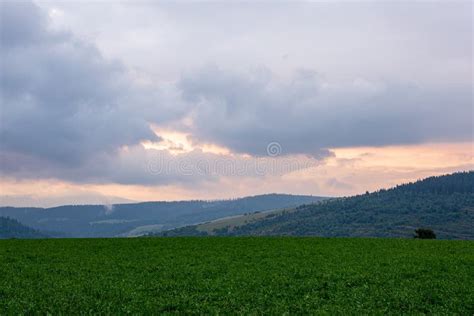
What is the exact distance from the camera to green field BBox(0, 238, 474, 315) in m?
26.6

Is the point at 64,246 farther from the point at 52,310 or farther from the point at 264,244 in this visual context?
the point at 52,310

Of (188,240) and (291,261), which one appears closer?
(291,261)

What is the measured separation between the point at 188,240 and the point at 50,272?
3039cm

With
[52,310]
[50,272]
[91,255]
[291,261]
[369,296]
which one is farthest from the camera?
[91,255]

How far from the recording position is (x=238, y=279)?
35.4 meters

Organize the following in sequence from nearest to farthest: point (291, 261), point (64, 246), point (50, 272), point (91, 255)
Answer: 1. point (50, 272)
2. point (291, 261)
3. point (91, 255)
4. point (64, 246)

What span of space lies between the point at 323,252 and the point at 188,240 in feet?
74.4

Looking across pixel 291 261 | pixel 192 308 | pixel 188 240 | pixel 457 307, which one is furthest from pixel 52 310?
pixel 188 240

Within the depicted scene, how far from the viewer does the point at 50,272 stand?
4006cm

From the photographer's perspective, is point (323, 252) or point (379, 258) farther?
point (323, 252)

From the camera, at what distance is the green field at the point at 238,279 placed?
26.6 m

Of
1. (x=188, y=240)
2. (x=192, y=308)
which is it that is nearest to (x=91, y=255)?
(x=188, y=240)

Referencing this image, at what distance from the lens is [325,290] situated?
104ft

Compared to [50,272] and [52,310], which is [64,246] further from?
[52,310]
